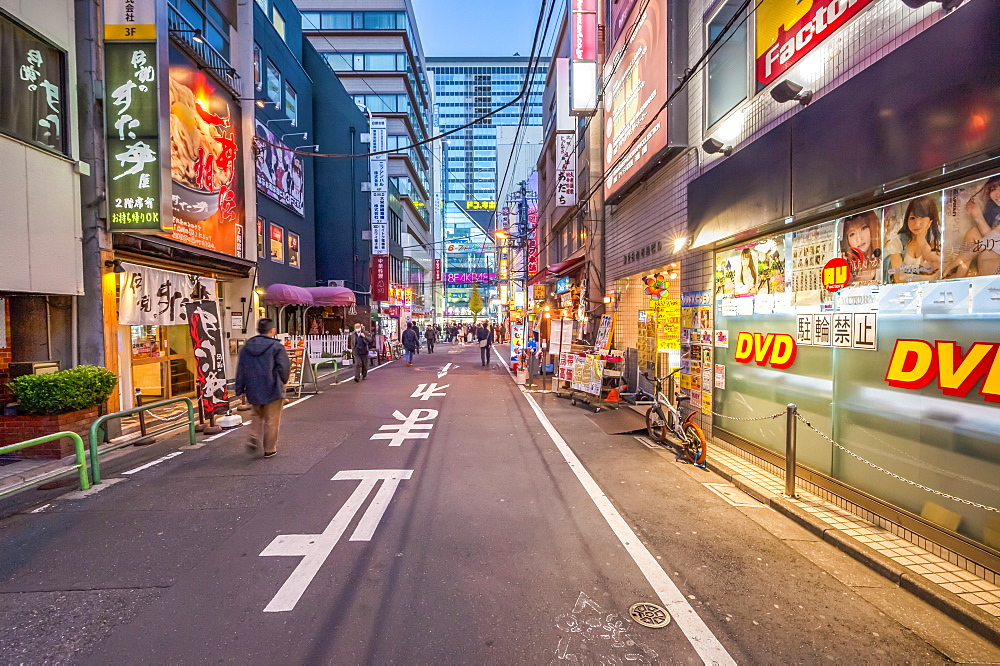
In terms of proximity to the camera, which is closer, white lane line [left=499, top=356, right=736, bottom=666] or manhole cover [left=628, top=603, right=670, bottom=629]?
white lane line [left=499, top=356, right=736, bottom=666]

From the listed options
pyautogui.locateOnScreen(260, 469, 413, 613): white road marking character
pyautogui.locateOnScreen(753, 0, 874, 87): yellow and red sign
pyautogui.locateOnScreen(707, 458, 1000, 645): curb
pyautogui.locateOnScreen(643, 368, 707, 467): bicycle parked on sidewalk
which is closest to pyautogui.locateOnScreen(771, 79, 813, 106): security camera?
pyautogui.locateOnScreen(753, 0, 874, 87): yellow and red sign

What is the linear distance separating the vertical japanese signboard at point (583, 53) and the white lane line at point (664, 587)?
12.5 metres

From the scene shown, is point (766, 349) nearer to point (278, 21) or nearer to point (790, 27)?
point (790, 27)

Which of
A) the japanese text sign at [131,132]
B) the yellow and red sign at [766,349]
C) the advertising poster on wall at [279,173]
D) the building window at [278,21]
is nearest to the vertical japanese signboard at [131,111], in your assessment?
the japanese text sign at [131,132]

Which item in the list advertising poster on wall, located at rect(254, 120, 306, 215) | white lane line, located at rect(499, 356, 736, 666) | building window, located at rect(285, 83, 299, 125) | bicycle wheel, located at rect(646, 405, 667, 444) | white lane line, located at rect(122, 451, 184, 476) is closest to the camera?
white lane line, located at rect(499, 356, 736, 666)

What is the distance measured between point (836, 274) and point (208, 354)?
1070 centimetres

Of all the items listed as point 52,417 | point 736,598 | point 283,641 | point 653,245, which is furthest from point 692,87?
point 52,417

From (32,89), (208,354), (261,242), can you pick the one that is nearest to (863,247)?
(208,354)

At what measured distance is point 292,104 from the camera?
71.2 ft

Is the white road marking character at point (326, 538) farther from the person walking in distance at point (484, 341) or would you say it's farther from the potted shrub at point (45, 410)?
the person walking in distance at point (484, 341)

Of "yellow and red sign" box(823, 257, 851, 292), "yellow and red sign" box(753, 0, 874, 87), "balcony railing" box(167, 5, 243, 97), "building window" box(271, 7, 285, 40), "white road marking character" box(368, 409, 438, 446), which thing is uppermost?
"building window" box(271, 7, 285, 40)

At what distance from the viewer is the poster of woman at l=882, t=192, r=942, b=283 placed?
4375mm

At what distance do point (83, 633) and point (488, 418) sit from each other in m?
7.89

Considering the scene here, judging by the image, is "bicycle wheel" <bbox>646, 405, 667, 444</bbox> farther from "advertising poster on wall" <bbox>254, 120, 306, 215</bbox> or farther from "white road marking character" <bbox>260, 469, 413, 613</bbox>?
"advertising poster on wall" <bbox>254, 120, 306, 215</bbox>
